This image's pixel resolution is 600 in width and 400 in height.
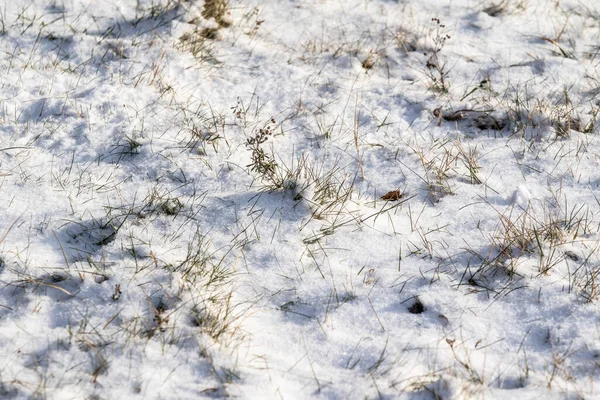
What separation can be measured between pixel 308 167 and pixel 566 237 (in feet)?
4.95

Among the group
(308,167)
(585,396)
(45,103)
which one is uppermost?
(45,103)

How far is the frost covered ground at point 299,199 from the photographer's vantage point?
2850 millimetres

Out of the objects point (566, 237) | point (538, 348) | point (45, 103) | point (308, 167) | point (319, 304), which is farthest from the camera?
point (45, 103)

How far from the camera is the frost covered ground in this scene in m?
2.85

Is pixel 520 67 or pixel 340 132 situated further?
pixel 520 67

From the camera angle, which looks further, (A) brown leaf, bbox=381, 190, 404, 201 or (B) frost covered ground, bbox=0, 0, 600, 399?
(A) brown leaf, bbox=381, 190, 404, 201

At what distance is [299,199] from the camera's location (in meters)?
3.71

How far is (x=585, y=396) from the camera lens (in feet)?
8.83

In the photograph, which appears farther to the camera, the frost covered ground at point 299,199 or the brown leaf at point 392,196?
the brown leaf at point 392,196

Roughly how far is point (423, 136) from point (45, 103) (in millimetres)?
2476

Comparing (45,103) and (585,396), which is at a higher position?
(45,103)

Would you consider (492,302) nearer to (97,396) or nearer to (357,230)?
(357,230)

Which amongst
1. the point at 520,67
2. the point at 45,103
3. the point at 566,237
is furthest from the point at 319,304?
the point at 520,67

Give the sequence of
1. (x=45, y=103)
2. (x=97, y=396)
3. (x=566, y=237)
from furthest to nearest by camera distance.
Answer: (x=45, y=103), (x=566, y=237), (x=97, y=396)
